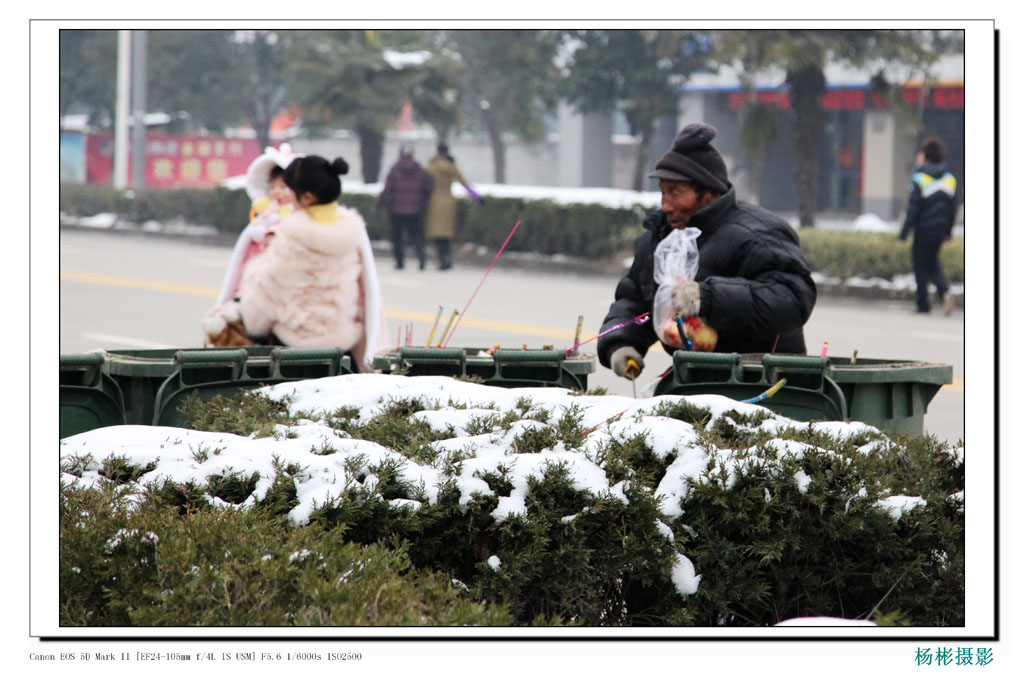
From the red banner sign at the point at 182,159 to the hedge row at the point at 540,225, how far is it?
4.76 meters

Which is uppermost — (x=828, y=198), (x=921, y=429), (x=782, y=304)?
(x=828, y=198)

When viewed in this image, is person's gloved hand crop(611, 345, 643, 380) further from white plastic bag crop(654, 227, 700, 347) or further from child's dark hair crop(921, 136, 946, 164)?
child's dark hair crop(921, 136, 946, 164)

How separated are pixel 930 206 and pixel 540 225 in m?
7.43

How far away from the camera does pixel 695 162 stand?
15.7ft

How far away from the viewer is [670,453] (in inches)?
147

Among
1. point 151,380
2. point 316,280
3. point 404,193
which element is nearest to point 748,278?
point 151,380

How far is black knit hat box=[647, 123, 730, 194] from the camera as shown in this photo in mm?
4770

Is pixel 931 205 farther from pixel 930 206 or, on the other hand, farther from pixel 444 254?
pixel 444 254

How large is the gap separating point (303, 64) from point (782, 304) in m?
25.9

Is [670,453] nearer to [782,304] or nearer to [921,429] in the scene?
[782,304]

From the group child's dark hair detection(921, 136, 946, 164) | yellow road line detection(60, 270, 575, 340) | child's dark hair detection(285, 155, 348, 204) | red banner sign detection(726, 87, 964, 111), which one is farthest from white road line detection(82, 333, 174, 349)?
red banner sign detection(726, 87, 964, 111)

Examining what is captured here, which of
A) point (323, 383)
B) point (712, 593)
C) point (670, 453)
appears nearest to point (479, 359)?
point (323, 383)

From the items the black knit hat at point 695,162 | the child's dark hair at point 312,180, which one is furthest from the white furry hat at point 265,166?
the black knit hat at point 695,162

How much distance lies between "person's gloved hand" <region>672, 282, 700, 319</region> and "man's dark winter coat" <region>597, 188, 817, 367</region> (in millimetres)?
20
